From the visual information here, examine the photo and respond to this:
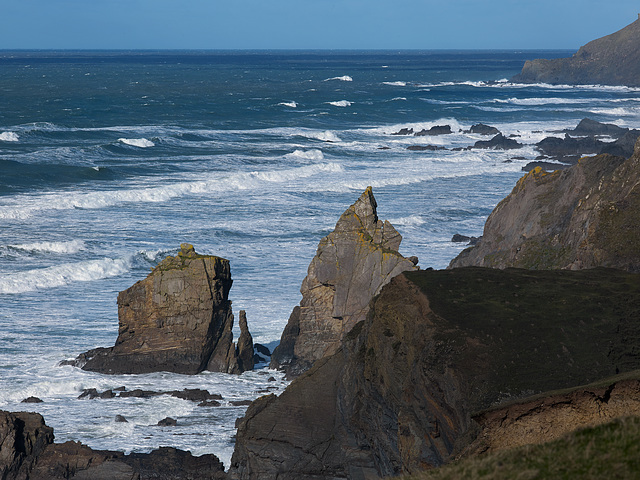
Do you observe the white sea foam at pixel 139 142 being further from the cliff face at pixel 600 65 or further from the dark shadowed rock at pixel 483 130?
the cliff face at pixel 600 65

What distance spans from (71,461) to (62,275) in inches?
732

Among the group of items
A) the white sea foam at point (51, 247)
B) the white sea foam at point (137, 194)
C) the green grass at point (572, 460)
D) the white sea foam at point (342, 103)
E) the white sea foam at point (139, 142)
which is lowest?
the white sea foam at point (51, 247)

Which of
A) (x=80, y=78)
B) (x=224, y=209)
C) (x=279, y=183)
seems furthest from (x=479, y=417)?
(x=80, y=78)

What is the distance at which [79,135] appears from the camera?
264 ft

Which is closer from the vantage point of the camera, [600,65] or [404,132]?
[404,132]

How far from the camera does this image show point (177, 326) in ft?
78.4

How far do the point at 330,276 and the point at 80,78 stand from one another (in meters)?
154

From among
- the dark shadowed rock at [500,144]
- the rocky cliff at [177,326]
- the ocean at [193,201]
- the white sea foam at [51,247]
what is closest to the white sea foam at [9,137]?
the ocean at [193,201]

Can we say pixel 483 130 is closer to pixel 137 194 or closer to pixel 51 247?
pixel 137 194

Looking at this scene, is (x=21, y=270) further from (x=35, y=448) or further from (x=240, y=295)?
(x=35, y=448)

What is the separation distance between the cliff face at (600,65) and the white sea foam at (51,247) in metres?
154

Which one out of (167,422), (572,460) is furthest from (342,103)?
(572,460)

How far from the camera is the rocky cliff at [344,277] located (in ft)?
73.7

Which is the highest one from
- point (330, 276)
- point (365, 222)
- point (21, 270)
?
point (365, 222)
